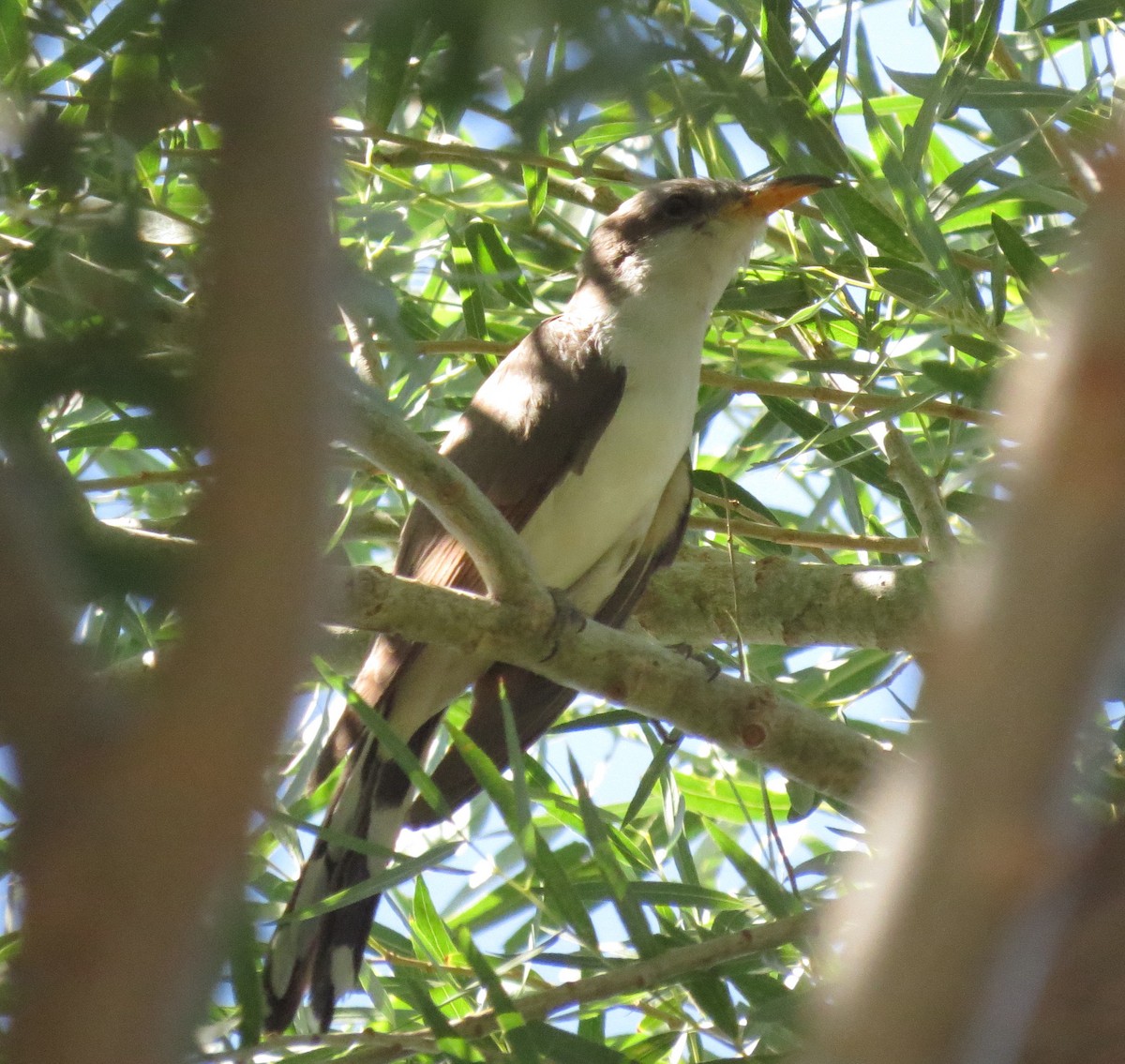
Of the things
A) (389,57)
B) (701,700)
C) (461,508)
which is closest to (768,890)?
(701,700)

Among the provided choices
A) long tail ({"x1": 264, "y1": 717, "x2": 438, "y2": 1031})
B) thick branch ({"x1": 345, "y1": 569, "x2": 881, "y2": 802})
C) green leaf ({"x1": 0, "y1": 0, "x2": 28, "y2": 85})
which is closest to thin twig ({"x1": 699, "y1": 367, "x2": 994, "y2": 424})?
thick branch ({"x1": 345, "y1": 569, "x2": 881, "y2": 802})

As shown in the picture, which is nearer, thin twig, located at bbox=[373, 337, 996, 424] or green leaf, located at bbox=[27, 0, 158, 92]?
green leaf, located at bbox=[27, 0, 158, 92]

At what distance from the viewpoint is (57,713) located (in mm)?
562

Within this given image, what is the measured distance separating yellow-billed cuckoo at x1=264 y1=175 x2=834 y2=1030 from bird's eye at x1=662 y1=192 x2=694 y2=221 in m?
0.14

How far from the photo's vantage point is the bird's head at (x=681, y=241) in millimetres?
3750

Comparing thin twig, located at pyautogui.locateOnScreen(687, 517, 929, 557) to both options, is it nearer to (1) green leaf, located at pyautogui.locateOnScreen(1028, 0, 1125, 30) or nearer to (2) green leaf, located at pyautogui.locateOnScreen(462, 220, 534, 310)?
A: (2) green leaf, located at pyautogui.locateOnScreen(462, 220, 534, 310)

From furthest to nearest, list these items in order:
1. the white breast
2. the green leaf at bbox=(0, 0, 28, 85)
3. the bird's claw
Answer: the white breast
the bird's claw
the green leaf at bbox=(0, 0, 28, 85)

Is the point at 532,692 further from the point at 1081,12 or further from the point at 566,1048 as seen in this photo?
the point at 1081,12

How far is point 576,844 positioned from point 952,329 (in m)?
1.47

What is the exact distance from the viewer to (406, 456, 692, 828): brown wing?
10.8 ft

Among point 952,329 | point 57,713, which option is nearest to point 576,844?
point 952,329

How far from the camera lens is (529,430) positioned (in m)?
3.44

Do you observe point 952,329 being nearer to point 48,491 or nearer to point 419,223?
point 419,223

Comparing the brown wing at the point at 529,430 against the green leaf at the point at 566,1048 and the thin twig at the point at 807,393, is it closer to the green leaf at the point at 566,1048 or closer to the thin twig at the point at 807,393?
the thin twig at the point at 807,393
